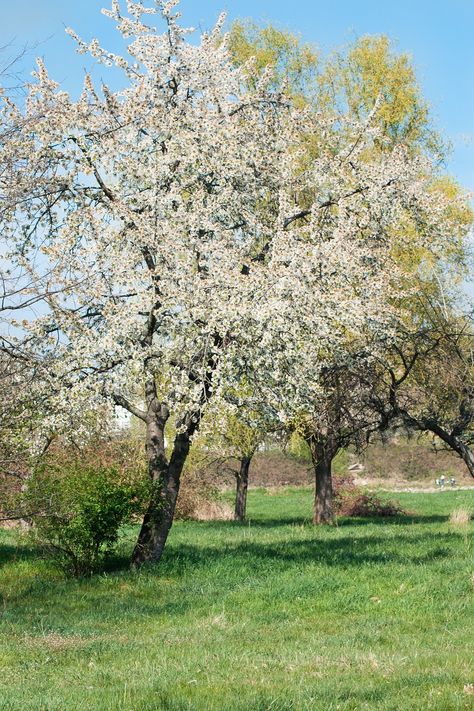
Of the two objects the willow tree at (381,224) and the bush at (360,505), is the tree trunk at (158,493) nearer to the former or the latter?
the willow tree at (381,224)

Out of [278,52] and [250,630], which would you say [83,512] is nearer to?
[250,630]

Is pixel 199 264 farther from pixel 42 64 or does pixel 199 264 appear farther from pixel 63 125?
pixel 42 64

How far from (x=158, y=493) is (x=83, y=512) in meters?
1.64

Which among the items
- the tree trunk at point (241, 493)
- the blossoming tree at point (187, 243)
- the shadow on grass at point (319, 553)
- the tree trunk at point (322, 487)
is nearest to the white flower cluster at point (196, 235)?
the blossoming tree at point (187, 243)

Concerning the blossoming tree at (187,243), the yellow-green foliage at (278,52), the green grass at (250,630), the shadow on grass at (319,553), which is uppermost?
the yellow-green foliage at (278,52)

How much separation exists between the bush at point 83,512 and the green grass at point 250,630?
522 mm

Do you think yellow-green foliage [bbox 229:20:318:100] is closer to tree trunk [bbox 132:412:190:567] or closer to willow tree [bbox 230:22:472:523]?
willow tree [bbox 230:22:472:523]

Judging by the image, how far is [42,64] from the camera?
58.5 ft

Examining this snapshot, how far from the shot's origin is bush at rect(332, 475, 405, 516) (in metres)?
36.8

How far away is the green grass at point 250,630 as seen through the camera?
24.3 feet

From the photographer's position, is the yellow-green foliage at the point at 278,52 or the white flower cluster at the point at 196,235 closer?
the white flower cluster at the point at 196,235

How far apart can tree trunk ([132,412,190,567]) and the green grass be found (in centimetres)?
47

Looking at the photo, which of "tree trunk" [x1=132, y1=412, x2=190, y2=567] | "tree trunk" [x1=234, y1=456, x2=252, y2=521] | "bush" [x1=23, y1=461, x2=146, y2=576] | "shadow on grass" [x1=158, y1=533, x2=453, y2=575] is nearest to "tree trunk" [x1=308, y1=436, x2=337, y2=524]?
"tree trunk" [x1=234, y1=456, x2=252, y2=521]

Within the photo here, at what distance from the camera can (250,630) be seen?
11078mm
